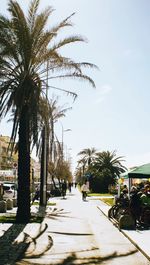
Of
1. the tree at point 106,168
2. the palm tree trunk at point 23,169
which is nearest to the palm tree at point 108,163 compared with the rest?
the tree at point 106,168

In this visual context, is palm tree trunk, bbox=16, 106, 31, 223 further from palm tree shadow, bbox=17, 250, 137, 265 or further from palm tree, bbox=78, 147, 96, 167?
palm tree, bbox=78, 147, 96, 167

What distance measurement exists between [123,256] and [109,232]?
442 centimetres

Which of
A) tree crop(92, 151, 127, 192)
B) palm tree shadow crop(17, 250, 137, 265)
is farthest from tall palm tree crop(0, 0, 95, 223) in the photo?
tree crop(92, 151, 127, 192)

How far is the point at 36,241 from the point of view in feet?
39.1

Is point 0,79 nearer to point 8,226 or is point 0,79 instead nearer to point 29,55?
point 29,55

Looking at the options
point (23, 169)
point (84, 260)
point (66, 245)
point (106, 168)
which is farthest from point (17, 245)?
point (106, 168)

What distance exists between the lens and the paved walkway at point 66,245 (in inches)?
360

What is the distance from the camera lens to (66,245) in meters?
11.1

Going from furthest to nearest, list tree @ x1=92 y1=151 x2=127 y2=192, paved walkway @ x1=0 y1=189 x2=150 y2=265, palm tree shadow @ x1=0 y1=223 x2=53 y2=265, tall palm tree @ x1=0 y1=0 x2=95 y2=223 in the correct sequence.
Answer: tree @ x1=92 y1=151 x2=127 y2=192 < tall palm tree @ x1=0 y1=0 x2=95 y2=223 < palm tree shadow @ x1=0 y1=223 x2=53 y2=265 < paved walkway @ x1=0 y1=189 x2=150 y2=265

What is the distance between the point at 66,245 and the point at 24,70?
9028 millimetres

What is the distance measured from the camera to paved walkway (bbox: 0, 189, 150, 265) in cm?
914

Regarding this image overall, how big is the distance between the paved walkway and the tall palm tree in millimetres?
2970

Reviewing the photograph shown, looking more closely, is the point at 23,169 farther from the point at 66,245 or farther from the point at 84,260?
the point at 84,260

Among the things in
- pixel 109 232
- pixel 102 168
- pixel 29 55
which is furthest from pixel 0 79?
pixel 102 168
